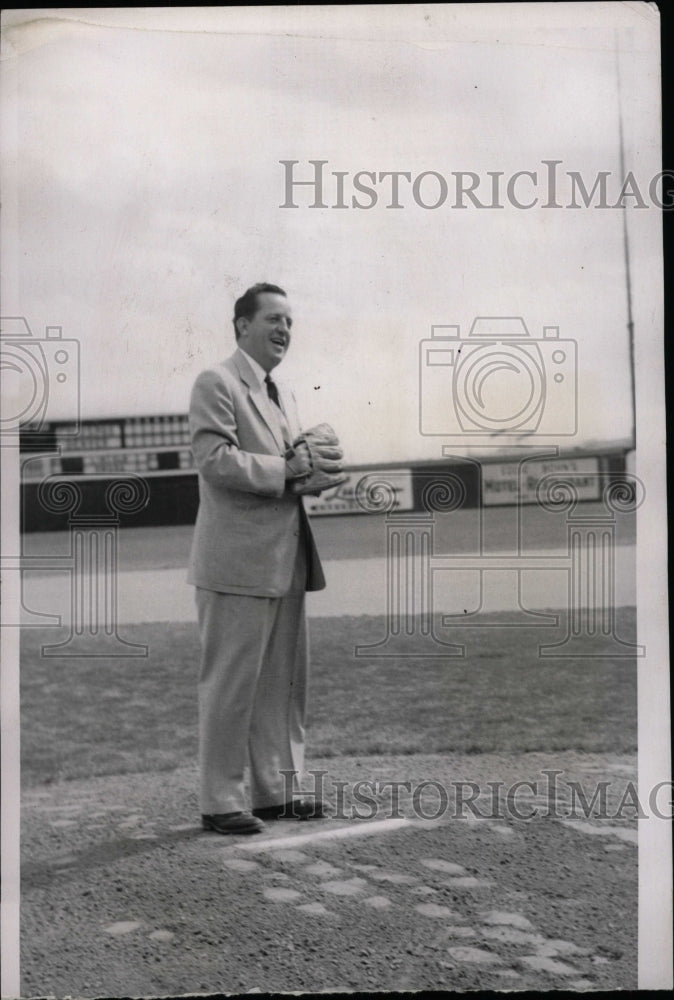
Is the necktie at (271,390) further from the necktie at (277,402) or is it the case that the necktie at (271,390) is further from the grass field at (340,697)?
the grass field at (340,697)

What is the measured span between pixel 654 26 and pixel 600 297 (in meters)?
0.92

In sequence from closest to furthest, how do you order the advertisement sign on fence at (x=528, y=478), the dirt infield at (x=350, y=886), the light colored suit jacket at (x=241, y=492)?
1. the dirt infield at (x=350, y=886)
2. the light colored suit jacket at (x=241, y=492)
3. the advertisement sign on fence at (x=528, y=478)

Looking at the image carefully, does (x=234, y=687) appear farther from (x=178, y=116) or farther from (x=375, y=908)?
(x=178, y=116)

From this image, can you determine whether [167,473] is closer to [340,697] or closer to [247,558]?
[247,558]

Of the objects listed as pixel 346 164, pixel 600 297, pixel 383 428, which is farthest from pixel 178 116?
pixel 600 297

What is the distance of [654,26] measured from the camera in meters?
3.39

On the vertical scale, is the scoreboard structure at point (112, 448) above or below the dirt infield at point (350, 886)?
above

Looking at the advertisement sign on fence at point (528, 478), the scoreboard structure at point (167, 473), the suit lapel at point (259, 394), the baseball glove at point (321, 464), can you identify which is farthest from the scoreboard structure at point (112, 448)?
the advertisement sign on fence at point (528, 478)

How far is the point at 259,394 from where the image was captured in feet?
10.8

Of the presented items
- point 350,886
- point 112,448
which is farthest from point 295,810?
point 112,448

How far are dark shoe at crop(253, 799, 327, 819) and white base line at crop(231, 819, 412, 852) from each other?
0.03 m

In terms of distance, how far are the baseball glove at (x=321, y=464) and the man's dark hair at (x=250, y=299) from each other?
0.43 m

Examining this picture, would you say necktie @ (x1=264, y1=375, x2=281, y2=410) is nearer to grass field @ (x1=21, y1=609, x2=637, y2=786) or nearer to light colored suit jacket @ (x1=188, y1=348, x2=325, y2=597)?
light colored suit jacket @ (x1=188, y1=348, x2=325, y2=597)

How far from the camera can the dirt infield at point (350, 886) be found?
10.3ft
